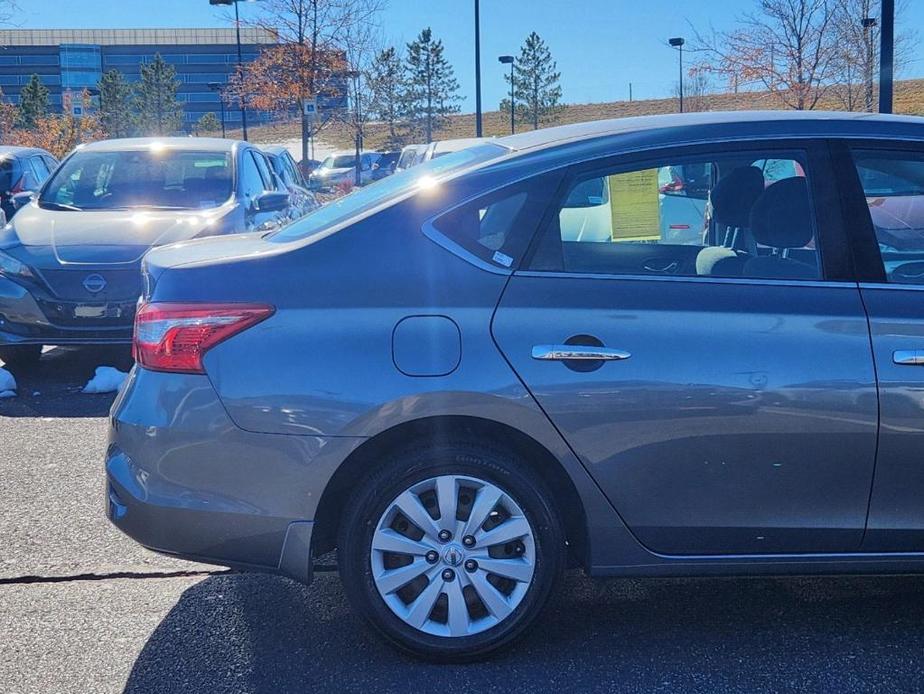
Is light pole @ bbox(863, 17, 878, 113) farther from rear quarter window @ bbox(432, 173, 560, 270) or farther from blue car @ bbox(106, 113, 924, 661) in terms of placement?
rear quarter window @ bbox(432, 173, 560, 270)

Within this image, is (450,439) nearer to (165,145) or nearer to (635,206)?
(635,206)

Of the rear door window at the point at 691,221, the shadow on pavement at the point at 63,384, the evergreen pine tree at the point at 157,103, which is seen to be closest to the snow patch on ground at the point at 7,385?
the shadow on pavement at the point at 63,384

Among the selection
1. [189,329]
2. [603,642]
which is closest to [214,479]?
[189,329]

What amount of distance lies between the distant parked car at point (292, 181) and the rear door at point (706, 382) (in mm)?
6922

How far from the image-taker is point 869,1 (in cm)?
1798

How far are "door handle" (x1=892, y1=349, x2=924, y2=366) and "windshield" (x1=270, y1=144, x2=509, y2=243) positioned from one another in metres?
1.43

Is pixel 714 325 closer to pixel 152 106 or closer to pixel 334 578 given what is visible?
pixel 334 578

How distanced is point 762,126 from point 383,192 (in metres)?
1.32

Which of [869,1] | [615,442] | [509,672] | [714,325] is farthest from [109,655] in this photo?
[869,1]

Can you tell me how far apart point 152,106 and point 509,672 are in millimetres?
54930

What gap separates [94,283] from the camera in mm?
7348

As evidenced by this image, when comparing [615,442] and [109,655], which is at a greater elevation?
[615,442]

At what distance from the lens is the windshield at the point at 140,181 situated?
8.62 metres

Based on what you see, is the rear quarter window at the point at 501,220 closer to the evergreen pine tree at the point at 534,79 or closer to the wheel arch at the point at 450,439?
the wheel arch at the point at 450,439
